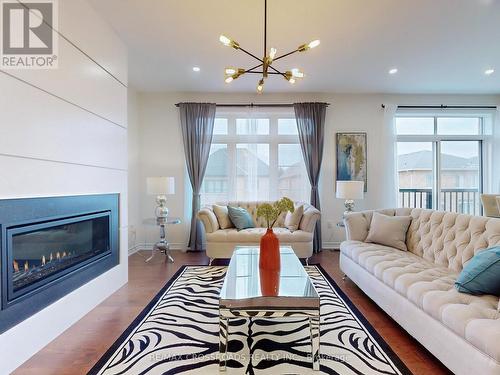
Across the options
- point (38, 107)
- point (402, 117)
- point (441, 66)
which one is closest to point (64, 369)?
point (38, 107)

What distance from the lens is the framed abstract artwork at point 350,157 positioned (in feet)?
16.2

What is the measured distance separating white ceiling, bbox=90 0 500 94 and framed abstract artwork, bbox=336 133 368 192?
93 centimetres

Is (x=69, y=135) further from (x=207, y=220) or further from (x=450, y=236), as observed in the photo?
(x=450, y=236)

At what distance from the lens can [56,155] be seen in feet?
6.98

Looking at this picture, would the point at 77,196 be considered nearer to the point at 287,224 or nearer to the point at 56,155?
the point at 56,155

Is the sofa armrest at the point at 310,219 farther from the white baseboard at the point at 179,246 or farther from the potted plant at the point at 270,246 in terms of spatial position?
the potted plant at the point at 270,246

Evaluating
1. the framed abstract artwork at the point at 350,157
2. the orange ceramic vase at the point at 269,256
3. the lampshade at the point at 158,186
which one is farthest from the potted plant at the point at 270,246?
the framed abstract artwork at the point at 350,157

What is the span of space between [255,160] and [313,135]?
3.70 feet

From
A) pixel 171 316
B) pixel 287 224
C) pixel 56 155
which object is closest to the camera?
pixel 56 155

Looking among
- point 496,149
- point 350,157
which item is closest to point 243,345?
point 350,157

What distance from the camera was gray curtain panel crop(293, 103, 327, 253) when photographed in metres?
4.81

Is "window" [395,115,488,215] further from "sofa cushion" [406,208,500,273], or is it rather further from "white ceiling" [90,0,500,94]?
"sofa cushion" [406,208,500,273]

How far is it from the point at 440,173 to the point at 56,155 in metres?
5.94

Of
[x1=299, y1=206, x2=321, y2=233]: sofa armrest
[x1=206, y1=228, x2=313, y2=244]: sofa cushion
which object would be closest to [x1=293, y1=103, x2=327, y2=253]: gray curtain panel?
[x1=299, y1=206, x2=321, y2=233]: sofa armrest
